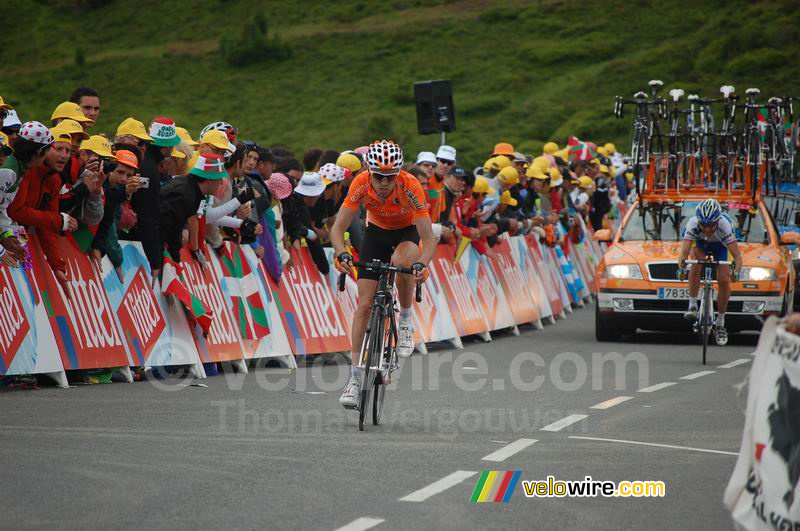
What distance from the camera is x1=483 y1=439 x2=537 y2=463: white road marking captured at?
29.3ft

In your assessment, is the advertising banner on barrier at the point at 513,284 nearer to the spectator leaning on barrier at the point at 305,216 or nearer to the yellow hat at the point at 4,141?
the spectator leaning on barrier at the point at 305,216

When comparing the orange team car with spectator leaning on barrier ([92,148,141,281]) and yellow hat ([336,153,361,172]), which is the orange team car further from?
spectator leaning on barrier ([92,148,141,281])

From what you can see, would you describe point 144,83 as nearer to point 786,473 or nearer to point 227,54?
point 227,54

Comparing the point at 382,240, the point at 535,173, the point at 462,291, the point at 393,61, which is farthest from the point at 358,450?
the point at 393,61

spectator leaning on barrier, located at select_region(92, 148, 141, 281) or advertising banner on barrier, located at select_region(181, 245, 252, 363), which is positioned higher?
spectator leaning on barrier, located at select_region(92, 148, 141, 281)

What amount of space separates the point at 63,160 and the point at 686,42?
115m

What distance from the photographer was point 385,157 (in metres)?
10.7

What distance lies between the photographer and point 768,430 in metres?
6.30

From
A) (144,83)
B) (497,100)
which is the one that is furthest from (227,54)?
(497,100)

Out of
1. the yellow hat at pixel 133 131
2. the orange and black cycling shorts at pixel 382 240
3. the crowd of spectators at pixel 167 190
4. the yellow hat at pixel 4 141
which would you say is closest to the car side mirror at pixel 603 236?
the crowd of spectators at pixel 167 190

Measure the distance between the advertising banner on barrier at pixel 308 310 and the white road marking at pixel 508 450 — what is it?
5.97m

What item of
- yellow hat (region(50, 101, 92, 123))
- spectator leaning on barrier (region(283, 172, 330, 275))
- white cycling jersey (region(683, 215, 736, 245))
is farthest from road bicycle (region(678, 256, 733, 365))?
yellow hat (region(50, 101, 92, 123))

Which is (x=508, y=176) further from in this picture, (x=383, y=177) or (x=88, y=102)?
(x=383, y=177)

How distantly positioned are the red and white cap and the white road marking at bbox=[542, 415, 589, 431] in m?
5.67
